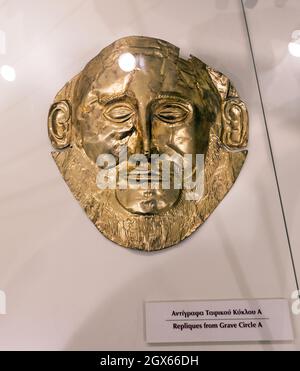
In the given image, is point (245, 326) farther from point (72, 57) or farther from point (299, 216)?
point (72, 57)

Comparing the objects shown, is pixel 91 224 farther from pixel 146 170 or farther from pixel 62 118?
pixel 62 118

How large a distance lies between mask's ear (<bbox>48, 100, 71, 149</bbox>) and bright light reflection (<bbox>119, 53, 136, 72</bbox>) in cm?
18

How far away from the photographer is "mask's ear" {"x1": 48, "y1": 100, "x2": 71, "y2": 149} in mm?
983

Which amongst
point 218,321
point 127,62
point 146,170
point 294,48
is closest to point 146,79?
point 127,62

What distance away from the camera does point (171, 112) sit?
0.94 meters

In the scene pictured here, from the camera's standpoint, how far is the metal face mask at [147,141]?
0.90 m

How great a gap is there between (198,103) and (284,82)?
264mm

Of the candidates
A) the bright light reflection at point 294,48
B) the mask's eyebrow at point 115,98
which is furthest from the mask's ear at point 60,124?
the bright light reflection at point 294,48

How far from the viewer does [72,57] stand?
106cm

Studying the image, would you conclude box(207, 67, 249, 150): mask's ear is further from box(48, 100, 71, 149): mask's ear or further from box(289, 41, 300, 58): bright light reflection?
box(48, 100, 71, 149): mask's ear

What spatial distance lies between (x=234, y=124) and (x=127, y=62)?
31cm

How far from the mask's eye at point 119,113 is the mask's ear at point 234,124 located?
0.24 m

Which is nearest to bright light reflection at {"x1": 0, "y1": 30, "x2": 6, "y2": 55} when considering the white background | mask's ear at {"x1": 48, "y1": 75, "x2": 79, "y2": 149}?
the white background

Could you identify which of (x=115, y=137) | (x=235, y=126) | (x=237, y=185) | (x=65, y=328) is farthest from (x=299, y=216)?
(x=65, y=328)
